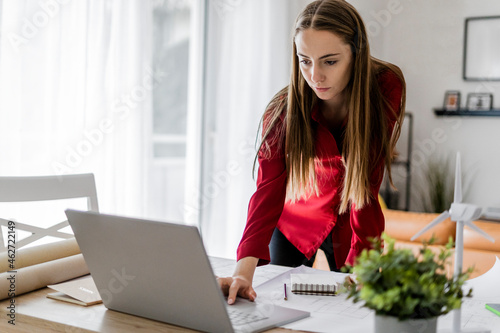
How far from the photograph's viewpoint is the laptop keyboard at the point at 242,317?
1012 millimetres

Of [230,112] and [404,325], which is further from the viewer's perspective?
[230,112]

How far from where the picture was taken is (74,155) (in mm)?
2482

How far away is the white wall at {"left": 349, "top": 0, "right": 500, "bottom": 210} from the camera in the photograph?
14.5ft

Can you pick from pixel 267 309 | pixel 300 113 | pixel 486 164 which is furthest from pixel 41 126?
pixel 486 164

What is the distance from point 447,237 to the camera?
2.89 meters

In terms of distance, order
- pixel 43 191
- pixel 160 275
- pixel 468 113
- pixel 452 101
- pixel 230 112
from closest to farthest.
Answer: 1. pixel 160 275
2. pixel 43 191
3. pixel 230 112
4. pixel 468 113
5. pixel 452 101

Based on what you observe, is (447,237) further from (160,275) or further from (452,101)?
(160,275)

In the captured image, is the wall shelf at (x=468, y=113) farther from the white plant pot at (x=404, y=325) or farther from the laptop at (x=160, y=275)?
the white plant pot at (x=404, y=325)

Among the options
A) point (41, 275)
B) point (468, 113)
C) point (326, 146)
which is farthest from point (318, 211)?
point (468, 113)

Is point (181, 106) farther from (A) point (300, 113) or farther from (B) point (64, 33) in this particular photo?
(A) point (300, 113)

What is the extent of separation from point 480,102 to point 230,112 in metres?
2.05

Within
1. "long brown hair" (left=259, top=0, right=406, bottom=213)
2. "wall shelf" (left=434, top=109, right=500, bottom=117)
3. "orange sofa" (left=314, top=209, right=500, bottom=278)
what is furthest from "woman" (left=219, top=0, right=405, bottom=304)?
"wall shelf" (left=434, top=109, right=500, bottom=117)

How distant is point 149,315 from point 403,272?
0.50 meters

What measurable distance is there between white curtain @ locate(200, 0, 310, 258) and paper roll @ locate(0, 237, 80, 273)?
7.81 ft
